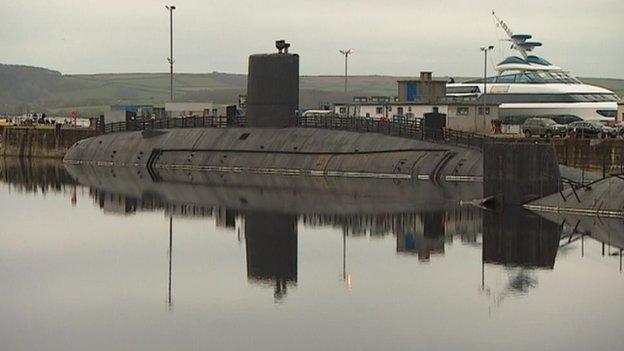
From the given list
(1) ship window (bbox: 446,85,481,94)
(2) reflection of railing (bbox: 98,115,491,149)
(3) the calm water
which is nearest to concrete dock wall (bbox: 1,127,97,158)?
(2) reflection of railing (bbox: 98,115,491,149)

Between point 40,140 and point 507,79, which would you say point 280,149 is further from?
point 507,79

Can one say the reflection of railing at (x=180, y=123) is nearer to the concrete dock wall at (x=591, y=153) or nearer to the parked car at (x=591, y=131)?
the concrete dock wall at (x=591, y=153)

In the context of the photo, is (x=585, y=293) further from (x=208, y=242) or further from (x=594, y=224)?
(x=208, y=242)

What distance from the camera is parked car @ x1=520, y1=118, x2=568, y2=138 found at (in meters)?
88.4

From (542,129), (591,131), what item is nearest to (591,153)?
(591,131)

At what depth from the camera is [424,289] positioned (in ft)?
127

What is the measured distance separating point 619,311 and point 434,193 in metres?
30.3

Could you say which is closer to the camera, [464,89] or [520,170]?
[520,170]

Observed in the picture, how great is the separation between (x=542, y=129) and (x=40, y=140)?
44.5 meters

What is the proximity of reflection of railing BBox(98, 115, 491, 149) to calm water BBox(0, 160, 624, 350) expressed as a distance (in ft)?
28.7

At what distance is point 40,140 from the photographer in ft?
375

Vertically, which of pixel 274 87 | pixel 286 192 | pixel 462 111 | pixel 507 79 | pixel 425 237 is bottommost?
pixel 425 237

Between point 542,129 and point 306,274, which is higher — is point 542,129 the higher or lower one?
the higher one

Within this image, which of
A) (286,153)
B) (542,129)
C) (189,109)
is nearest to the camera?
(286,153)
